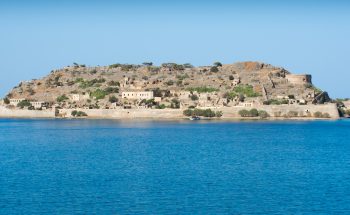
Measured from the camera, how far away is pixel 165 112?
6600 centimetres

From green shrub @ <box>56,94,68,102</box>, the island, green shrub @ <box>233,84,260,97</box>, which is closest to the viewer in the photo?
the island

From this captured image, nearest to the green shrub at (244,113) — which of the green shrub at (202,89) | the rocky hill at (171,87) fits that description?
the rocky hill at (171,87)

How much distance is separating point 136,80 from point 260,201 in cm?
6182

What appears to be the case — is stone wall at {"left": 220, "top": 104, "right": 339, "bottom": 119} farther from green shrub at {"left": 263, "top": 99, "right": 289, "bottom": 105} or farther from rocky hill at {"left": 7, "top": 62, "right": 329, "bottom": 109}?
rocky hill at {"left": 7, "top": 62, "right": 329, "bottom": 109}

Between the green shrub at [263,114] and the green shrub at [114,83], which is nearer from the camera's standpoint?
the green shrub at [263,114]

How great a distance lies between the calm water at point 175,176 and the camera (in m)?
17.5

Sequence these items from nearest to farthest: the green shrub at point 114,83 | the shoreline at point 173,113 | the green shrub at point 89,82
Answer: the shoreline at point 173,113 < the green shrub at point 114,83 < the green shrub at point 89,82

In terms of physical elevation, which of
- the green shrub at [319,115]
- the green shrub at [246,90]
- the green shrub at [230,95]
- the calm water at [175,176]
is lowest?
the calm water at [175,176]

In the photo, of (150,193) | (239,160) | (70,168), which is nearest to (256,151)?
(239,160)

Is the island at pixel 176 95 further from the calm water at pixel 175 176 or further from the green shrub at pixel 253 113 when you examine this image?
the calm water at pixel 175 176

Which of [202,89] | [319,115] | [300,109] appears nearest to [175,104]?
[202,89]

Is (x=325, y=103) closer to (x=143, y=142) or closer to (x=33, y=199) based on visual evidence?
(x=143, y=142)

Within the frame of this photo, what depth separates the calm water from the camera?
17.5m

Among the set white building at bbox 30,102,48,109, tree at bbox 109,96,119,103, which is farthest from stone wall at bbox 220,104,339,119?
white building at bbox 30,102,48,109
